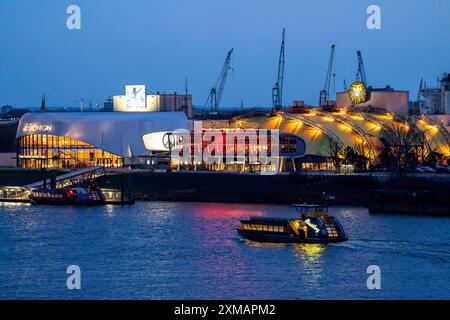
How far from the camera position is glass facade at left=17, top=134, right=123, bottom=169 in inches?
2645

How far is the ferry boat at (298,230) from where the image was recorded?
125 feet

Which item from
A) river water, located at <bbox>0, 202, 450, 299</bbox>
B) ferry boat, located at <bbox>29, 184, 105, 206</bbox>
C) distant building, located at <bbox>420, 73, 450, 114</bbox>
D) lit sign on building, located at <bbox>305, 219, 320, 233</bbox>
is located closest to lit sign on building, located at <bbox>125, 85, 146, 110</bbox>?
distant building, located at <bbox>420, 73, 450, 114</bbox>

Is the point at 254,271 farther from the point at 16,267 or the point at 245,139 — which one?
the point at 245,139

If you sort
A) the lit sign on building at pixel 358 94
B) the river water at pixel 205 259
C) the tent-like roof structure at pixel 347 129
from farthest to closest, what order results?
the lit sign on building at pixel 358 94
the tent-like roof structure at pixel 347 129
the river water at pixel 205 259

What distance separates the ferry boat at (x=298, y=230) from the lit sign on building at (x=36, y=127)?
31.5 meters

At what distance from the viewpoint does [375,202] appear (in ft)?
158

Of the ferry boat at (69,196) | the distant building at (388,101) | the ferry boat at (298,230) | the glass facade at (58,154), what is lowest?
the ferry boat at (298,230)

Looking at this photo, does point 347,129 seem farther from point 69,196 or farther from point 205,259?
point 205,259

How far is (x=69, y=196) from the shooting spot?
52.6 m

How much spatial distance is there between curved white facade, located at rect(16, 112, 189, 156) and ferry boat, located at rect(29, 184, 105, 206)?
14438mm

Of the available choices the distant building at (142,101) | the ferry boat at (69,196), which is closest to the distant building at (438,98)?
the distant building at (142,101)

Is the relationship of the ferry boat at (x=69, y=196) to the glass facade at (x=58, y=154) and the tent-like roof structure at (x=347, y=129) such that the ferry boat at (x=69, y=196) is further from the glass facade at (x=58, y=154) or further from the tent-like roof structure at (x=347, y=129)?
the tent-like roof structure at (x=347, y=129)

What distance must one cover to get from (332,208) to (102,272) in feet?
59.5
